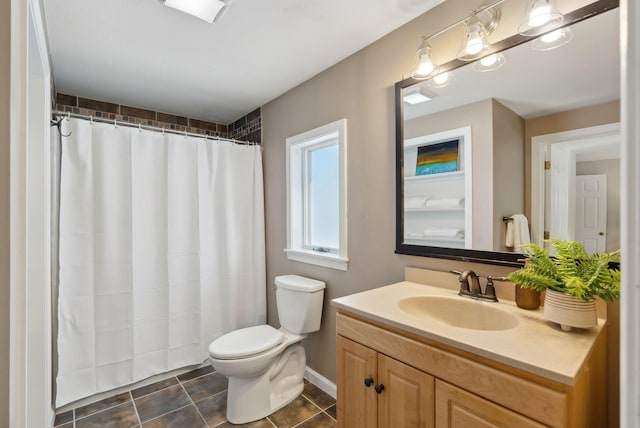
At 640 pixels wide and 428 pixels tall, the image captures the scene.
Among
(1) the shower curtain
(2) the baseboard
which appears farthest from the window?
(2) the baseboard

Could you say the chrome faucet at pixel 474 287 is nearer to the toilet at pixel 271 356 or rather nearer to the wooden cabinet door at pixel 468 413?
the wooden cabinet door at pixel 468 413

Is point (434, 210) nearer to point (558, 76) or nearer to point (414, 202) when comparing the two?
point (414, 202)

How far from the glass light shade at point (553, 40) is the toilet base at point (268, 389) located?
2.10 m

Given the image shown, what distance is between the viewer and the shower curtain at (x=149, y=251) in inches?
80.3

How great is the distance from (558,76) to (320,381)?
2.19m

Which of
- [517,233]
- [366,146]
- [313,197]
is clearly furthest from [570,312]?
[313,197]

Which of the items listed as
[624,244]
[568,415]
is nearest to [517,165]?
[568,415]

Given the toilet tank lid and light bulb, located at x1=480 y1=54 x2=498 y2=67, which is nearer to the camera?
light bulb, located at x1=480 y1=54 x2=498 y2=67

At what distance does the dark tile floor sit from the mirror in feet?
3.91

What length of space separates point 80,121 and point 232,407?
206 cm

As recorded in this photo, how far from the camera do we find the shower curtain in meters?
2.04

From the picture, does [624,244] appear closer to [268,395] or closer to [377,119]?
[377,119]

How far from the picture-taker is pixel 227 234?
265 cm

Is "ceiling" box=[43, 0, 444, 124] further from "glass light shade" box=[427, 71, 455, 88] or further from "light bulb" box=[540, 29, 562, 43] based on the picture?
"light bulb" box=[540, 29, 562, 43]
